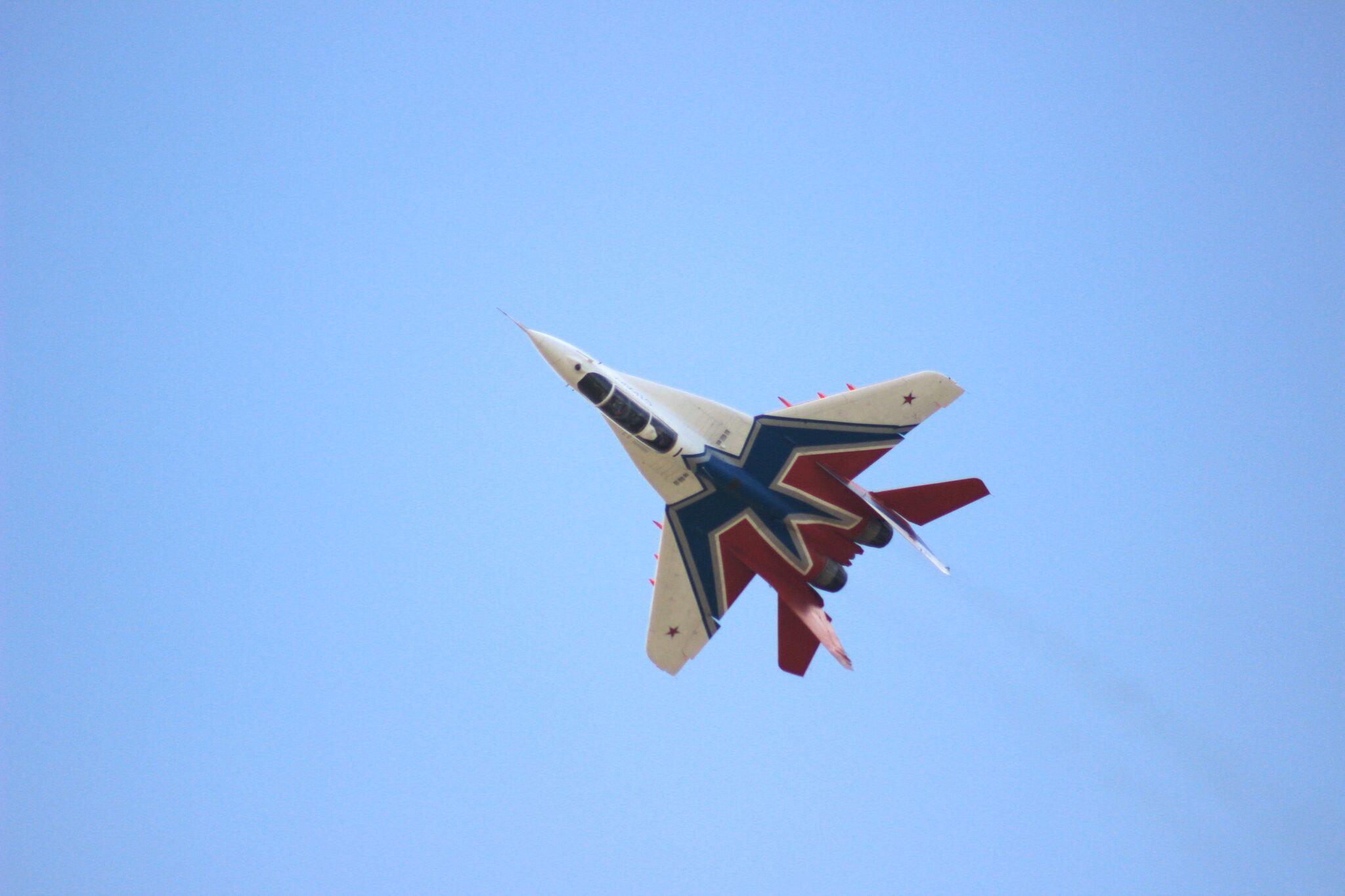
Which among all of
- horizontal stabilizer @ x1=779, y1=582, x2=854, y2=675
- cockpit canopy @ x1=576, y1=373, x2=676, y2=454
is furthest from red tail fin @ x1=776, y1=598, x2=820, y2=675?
cockpit canopy @ x1=576, y1=373, x2=676, y2=454

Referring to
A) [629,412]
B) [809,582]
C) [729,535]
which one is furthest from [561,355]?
[809,582]

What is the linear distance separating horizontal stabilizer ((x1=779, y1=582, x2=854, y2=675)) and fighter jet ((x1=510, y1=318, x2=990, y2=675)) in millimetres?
28

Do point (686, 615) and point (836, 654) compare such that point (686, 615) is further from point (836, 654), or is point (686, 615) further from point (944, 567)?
point (944, 567)

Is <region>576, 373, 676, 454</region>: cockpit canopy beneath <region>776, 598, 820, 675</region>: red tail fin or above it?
above

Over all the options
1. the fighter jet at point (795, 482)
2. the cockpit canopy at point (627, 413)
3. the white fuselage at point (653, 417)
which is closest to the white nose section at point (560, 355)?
the white fuselage at point (653, 417)

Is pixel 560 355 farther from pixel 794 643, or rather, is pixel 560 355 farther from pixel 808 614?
pixel 794 643

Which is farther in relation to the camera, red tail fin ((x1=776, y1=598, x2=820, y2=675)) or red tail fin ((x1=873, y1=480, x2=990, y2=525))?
red tail fin ((x1=776, y1=598, x2=820, y2=675))

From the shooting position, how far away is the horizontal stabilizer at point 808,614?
27.9 metres

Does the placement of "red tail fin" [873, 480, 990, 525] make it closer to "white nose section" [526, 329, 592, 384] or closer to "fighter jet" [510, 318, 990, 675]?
"fighter jet" [510, 318, 990, 675]

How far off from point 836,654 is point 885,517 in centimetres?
314

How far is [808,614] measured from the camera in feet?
93.1

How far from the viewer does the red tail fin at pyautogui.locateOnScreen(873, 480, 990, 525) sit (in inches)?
1079

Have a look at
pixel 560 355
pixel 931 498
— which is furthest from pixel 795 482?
pixel 560 355

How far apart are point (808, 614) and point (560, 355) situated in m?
8.07
